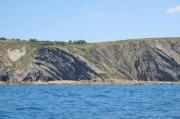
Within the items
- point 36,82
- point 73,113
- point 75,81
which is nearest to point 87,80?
point 75,81

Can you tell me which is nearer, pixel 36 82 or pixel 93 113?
pixel 93 113

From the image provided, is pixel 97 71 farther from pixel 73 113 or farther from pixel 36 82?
pixel 73 113

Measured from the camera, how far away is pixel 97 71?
200 meters

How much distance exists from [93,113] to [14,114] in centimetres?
760

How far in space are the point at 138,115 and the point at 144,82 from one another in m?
157

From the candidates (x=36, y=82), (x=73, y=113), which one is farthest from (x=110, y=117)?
(x=36, y=82)

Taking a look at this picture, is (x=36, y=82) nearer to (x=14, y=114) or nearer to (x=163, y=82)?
(x=163, y=82)

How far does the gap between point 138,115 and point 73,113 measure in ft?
22.1

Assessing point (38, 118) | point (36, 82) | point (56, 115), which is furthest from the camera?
point (36, 82)

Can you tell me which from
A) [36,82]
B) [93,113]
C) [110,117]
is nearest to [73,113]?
[93,113]

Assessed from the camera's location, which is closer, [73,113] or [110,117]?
[110,117]

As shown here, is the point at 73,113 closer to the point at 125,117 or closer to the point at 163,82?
the point at 125,117

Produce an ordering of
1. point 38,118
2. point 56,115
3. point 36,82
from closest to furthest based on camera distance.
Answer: point 38,118 → point 56,115 → point 36,82

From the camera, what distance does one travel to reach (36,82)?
19525 cm
